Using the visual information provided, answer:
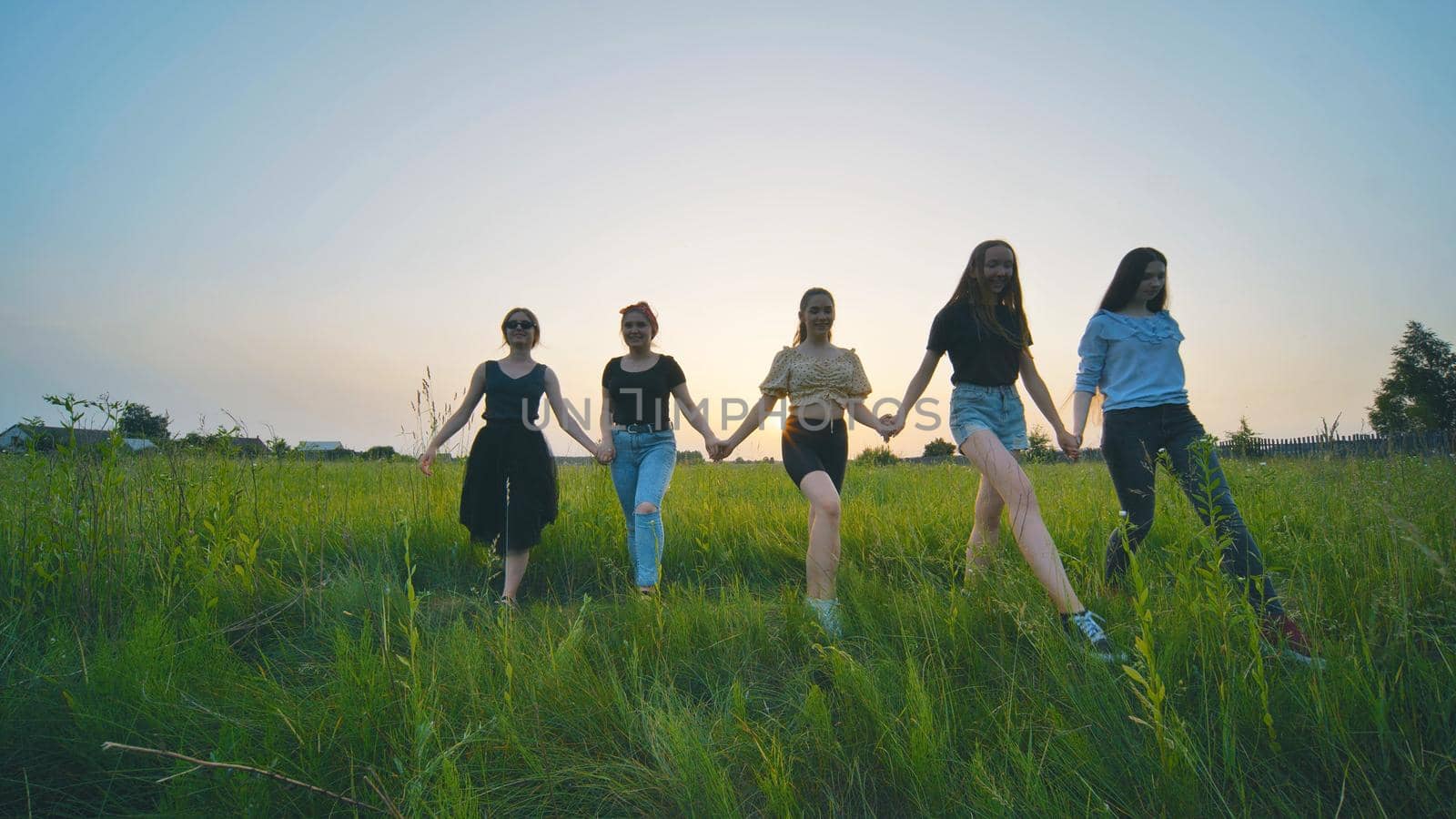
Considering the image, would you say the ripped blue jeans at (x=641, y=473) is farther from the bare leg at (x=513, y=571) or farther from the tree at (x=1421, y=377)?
the tree at (x=1421, y=377)

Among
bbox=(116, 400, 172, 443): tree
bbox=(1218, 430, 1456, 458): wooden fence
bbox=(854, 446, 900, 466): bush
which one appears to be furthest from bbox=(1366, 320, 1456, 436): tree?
bbox=(116, 400, 172, 443): tree

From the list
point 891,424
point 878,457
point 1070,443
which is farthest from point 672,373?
point 878,457

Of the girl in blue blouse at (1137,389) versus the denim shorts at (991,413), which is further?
the denim shorts at (991,413)

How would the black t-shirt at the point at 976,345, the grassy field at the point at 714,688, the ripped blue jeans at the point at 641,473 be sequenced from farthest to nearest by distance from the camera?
the ripped blue jeans at the point at 641,473 < the black t-shirt at the point at 976,345 < the grassy field at the point at 714,688

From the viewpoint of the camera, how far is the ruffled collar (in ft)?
11.5

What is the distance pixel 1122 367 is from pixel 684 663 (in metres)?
2.78

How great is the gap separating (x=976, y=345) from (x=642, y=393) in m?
2.43

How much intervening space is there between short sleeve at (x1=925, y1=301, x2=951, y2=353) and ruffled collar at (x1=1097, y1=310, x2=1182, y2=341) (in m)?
0.88

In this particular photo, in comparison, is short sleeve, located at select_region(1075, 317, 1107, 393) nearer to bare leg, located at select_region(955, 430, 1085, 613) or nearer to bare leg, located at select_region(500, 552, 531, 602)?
bare leg, located at select_region(955, 430, 1085, 613)

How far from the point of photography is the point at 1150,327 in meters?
3.54

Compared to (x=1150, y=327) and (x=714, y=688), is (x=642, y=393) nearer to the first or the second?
(x=714, y=688)

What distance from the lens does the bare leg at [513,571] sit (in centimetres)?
440

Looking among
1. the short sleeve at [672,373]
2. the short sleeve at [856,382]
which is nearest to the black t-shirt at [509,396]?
the short sleeve at [672,373]

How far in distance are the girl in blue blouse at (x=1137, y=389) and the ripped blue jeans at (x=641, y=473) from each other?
266 cm
